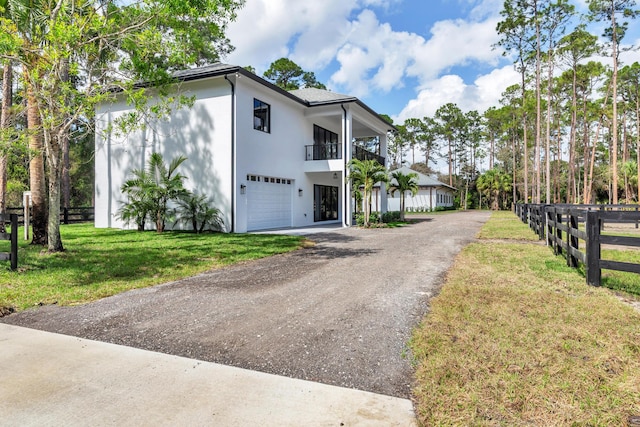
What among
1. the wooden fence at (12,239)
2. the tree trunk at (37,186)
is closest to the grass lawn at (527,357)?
the wooden fence at (12,239)

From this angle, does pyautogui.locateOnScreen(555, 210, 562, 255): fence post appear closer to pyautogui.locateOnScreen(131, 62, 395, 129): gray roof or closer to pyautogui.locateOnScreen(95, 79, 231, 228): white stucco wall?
pyautogui.locateOnScreen(95, 79, 231, 228): white stucco wall

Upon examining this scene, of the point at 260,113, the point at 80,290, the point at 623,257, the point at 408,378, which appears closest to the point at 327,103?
the point at 260,113

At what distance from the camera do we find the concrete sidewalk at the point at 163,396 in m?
2.28

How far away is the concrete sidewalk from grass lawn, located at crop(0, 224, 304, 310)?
2479 mm

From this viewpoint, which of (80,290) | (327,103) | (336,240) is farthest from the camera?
(327,103)

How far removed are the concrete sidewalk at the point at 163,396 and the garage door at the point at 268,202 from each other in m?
11.7

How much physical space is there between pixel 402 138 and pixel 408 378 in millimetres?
56738

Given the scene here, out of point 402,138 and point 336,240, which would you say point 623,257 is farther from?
point 402,138

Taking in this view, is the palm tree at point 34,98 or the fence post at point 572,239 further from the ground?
the palm tree at point 34,98

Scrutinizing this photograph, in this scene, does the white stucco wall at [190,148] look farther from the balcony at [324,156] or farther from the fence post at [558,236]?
the fence post at [558,236]

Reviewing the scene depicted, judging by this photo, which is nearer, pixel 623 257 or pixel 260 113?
pixel 623 257

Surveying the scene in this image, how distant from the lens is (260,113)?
1538 centimetres

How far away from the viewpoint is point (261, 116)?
1543cm

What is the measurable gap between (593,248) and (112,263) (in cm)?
875
